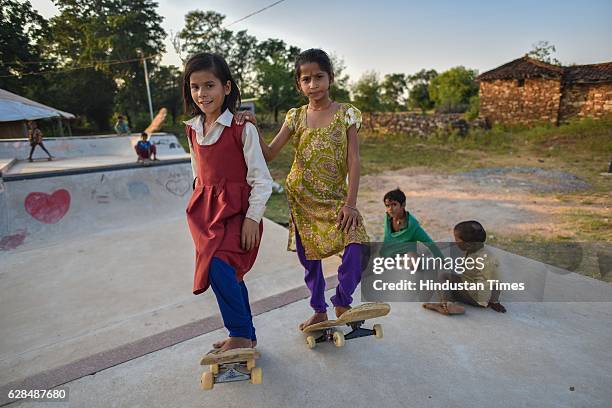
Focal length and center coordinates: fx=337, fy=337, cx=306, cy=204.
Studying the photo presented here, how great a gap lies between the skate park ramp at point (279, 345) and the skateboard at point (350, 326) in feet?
0.28

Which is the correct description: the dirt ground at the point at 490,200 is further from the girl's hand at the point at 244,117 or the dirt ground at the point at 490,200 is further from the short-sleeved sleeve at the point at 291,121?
the girl's hand at the point at 244,117

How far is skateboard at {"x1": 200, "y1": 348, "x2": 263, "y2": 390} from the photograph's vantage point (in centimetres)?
164

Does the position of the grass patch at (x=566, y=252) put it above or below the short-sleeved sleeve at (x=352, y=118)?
below

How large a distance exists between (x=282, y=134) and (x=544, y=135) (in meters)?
17.4

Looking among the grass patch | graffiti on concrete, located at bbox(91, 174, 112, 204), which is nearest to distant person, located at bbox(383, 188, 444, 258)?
the grass patch

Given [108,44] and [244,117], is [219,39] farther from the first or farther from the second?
[244,117]

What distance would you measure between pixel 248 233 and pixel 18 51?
30.1 metres

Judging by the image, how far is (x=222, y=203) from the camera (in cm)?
180

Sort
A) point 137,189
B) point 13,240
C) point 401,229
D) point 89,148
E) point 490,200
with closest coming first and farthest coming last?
point 401,229
point 13,240
point 137,189
point 490,200
point 89,148

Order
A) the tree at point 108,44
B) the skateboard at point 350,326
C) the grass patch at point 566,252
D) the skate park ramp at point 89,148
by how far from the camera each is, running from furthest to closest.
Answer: the tree at point 108,44, the skate park ramp at point 89,148, the grass patch at point 566,252, the skateboard at point 350,326

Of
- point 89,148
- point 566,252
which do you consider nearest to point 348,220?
point 566,252

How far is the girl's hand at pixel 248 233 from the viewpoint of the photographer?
70.5 inches

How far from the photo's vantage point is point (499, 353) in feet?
6.65

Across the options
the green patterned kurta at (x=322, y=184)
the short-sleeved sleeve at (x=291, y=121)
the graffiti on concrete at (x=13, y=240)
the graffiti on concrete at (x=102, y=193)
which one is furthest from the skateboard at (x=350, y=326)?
the graffiti on concrete at (x=102, y=193)
